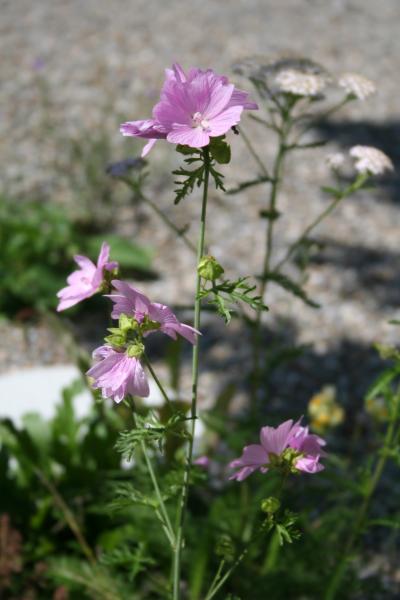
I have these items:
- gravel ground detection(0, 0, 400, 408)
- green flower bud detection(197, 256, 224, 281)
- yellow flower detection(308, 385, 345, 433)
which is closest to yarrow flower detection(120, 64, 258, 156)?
green flower bud detection(197, 256, 224, 281)

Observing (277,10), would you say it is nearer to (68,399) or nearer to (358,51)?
(358,51)

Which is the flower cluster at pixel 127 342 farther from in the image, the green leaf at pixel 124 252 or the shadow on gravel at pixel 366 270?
the shadow on gravel at pixel 366 270

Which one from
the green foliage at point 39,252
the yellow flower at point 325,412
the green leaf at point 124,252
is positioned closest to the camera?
the yellow flower at point 325,412

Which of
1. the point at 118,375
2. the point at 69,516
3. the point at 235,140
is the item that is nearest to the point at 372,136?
the point at 235,140

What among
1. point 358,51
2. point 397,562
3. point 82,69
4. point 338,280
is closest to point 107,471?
point 397,562

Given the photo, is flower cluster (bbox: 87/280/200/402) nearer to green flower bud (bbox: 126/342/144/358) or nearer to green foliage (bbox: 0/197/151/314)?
green flower bud (bbox: 126/342/144/358)

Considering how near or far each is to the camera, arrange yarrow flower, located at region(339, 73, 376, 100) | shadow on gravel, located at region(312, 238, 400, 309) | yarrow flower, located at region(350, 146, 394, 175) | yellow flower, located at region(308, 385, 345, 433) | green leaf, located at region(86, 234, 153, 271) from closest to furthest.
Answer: yarrow flower, located at region(350, 146, 394, 175)
yarrow flower, located at region(339, 73, 376, 100)
yellow flower, located at region(308, 385, 345, 433)
green leaf, located at region(86, 234, 153, 271)
shadow on gravel, located at region(312, 238, 400, 309)

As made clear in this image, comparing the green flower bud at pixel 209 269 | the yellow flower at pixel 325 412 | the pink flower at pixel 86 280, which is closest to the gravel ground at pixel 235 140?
the yellow flower at pixel 325 412

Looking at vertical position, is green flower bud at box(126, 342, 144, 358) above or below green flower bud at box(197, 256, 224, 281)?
below
